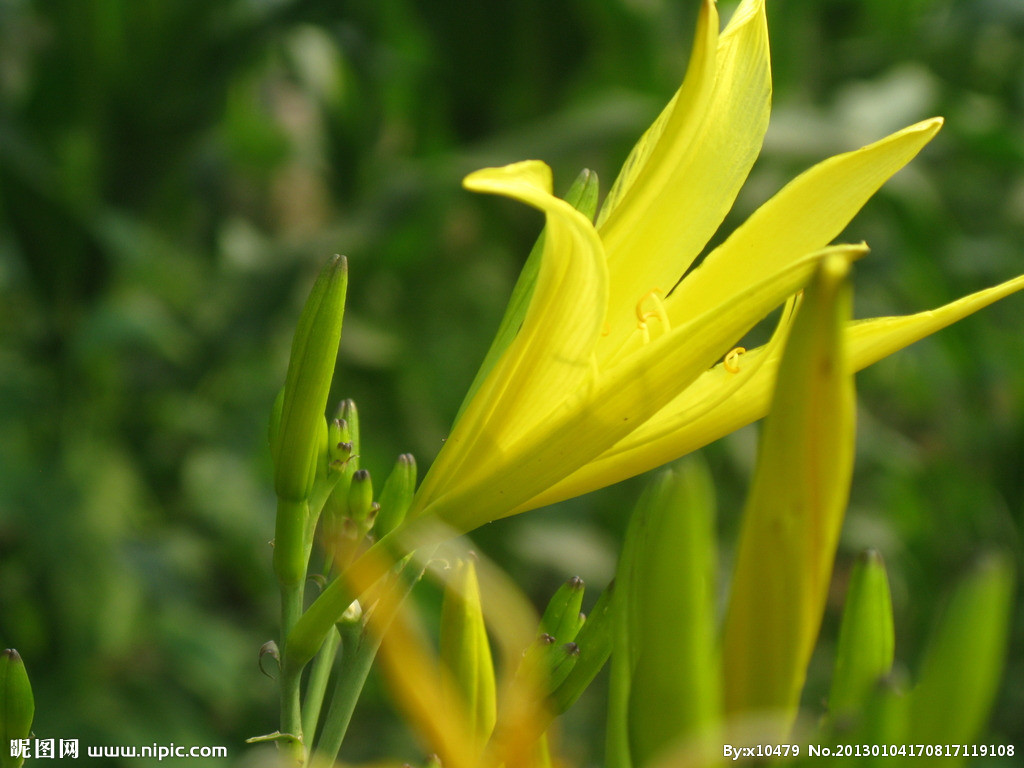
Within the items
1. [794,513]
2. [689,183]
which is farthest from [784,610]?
[689,183]

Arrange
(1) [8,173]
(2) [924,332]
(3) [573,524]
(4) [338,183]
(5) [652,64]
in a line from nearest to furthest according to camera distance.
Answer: (2) [924,332] < (1) [8,173] < (3) [573,524] < (5) [652,64] < (4) [338,183]

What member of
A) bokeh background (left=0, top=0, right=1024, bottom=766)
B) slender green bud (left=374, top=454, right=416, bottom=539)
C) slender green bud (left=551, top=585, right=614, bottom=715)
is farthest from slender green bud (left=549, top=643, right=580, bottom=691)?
bokeh background (left=0, top=0, right=1024, bottom=766)

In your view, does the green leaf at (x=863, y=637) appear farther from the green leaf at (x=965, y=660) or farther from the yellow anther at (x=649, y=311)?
the yellow anther at (x=649, y=311)

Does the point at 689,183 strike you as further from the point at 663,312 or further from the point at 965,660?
the point at 965,660

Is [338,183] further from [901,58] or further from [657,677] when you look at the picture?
[657,677]

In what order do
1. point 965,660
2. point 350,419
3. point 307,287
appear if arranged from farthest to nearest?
point 307,287, point 350,419, point 965,660

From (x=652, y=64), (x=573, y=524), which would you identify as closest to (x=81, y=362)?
(x=573, y=524)
